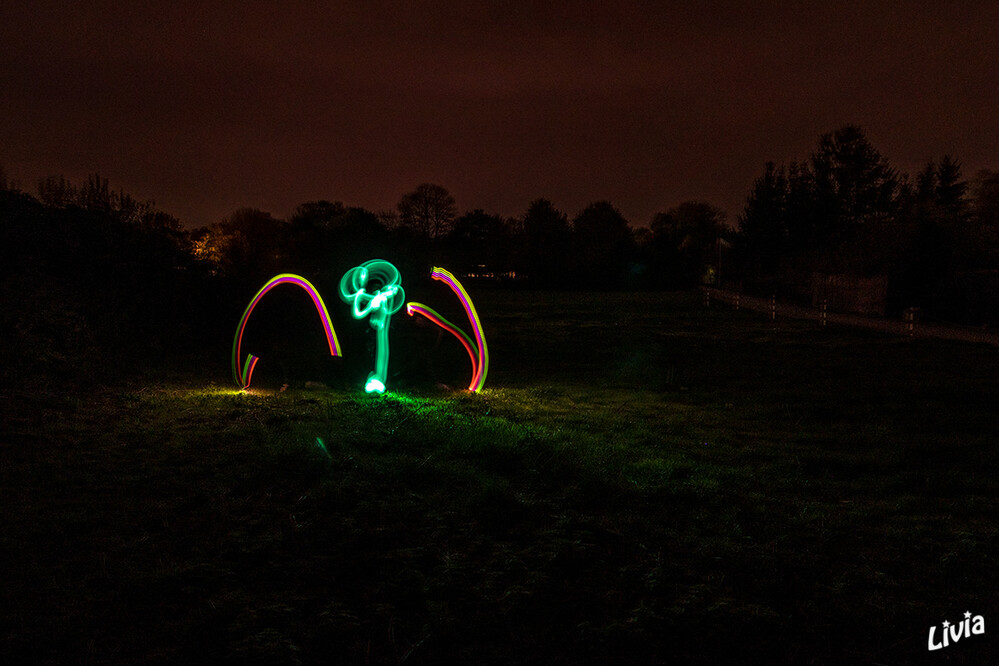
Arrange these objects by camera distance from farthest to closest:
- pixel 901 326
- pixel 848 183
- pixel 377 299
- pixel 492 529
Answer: pixel 848 183 → pixel 901 326 → pixel 377 299 → pixel 492 529

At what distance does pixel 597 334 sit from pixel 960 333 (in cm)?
972

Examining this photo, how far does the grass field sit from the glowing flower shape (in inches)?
31.9

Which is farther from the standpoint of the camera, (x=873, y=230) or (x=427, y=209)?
(x=427, y=209)

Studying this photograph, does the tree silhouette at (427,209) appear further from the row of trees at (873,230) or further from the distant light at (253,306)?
the distant light at (253,306)

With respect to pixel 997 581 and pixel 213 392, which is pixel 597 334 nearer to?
pixel 213 392

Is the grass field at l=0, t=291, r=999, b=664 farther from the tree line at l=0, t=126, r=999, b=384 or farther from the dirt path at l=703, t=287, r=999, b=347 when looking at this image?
the dirt path at l=703, t=287, r=999, b=347

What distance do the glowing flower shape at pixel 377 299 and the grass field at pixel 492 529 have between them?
81cm

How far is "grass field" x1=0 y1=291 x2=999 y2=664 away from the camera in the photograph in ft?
11.1

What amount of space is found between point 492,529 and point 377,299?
591cm

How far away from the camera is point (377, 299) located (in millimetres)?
10125

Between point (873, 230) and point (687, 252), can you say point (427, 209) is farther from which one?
point (873, 230)

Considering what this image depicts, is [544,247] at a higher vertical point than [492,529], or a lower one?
higher

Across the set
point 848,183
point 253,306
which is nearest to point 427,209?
point 848,183

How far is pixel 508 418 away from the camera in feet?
28.0
